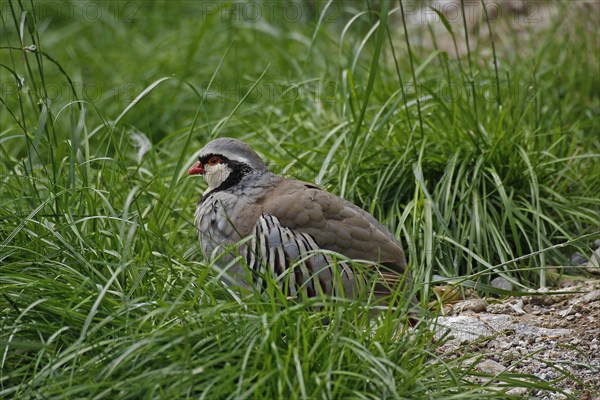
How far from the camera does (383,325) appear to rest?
3555 mm

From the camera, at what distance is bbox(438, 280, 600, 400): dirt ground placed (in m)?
3.79

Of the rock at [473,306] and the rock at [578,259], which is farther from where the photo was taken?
the rock at [578,259]

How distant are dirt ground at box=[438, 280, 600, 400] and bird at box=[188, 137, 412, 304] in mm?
393

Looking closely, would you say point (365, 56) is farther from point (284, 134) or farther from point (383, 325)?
point (383, 325)

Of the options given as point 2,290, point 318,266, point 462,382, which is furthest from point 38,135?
point 462,382

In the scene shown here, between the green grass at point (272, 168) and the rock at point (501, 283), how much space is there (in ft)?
0.27

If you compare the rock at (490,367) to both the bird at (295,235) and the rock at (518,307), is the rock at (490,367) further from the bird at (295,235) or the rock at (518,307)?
the rock at (518,307)

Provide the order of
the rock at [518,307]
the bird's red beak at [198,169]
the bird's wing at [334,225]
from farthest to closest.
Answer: the bird's red beak at [198,169] → the rock at [518,307] → the bird's wing at [334,225]

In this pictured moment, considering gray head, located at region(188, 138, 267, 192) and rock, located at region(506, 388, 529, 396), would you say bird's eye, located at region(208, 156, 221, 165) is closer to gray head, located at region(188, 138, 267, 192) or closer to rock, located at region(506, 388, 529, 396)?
gray head, located at region(188, 138, 267, 192)

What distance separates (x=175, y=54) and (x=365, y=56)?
1617mm

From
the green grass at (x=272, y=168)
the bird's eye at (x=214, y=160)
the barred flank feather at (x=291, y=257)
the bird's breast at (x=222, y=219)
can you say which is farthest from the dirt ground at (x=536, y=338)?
the bird's eye at (x=214, y=160)

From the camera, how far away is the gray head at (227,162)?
4.82 meters

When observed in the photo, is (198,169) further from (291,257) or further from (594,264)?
(594,264)

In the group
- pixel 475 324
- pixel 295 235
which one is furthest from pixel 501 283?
pixel 295 235
